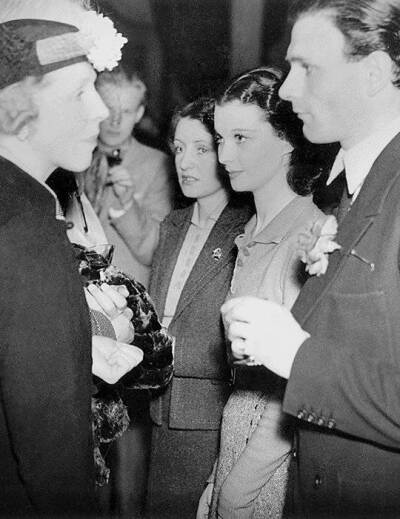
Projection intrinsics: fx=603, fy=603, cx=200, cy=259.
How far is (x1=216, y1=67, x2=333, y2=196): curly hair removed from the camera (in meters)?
1.16

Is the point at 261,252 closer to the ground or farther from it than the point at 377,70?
closer to the ground

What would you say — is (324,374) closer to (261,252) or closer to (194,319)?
(261,252)

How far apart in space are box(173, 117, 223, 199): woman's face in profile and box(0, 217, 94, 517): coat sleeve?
0.59 m

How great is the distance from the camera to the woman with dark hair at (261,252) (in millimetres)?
1035

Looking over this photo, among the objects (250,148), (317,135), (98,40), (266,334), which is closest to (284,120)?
(250,148)

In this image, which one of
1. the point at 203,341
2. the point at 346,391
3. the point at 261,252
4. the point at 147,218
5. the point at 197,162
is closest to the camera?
the point at 346,391

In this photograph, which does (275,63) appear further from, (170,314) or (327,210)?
(170,314)

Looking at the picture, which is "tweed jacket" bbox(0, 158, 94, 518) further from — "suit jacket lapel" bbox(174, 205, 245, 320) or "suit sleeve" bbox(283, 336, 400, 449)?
"suit jacket lapel" bbox(174, 205, 245, 320)

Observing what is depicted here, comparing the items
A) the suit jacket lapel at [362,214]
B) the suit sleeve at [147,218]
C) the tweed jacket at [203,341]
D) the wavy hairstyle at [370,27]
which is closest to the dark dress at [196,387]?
the tweed jacket at [203,341]

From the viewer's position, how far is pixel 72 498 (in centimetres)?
87

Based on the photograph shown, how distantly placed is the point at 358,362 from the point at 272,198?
49 cm

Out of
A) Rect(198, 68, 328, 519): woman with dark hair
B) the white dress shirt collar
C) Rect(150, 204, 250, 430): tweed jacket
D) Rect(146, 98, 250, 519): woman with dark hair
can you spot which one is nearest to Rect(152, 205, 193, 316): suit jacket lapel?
Rect(146, 98, 250, 519): woman with dark hair

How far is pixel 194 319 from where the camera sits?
4.23ft

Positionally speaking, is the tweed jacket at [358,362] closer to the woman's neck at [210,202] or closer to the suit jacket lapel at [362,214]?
the suit jacket lapel at [362,214]
